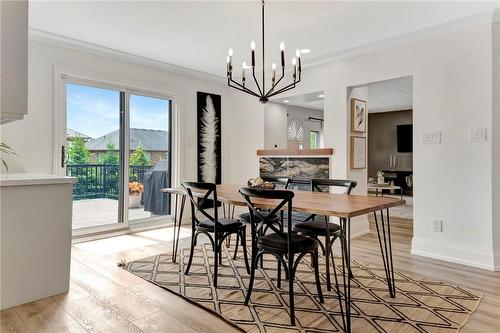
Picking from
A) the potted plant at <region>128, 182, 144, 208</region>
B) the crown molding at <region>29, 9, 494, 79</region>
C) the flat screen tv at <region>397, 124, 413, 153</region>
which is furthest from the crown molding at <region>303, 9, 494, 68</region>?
the flat screen tv at <region>397, 124, 413, 153</region>

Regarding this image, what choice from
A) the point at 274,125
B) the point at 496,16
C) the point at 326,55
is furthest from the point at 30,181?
the point at 496,16

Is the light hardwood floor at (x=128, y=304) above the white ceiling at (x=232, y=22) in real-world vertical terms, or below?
below

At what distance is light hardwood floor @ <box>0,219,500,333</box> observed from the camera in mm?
2035

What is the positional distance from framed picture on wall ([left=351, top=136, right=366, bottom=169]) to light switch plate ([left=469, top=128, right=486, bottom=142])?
55.5 inches

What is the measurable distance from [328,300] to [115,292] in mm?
1642

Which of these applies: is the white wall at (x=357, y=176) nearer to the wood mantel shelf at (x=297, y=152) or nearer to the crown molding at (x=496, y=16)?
the wood mantel shelf at (x=297, y=152)

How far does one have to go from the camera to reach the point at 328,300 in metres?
2.42

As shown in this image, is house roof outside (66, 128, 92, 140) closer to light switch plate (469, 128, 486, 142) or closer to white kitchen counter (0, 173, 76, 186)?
white kitchen counter (0, 173, 76, 186)

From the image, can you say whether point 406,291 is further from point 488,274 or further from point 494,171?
point 494,171

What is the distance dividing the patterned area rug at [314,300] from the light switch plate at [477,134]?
148 cm

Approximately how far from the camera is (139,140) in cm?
472

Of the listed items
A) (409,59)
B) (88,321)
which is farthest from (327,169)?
(88,321)

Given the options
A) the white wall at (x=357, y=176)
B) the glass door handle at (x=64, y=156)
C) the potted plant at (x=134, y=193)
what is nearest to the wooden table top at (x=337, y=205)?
the white wall at (x=357, y=176)

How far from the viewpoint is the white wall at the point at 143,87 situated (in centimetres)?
363
